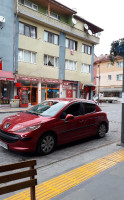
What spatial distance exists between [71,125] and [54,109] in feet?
2.41

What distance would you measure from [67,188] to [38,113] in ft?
9.79

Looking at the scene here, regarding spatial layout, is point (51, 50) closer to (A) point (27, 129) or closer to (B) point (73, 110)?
(B) point (73, 110)

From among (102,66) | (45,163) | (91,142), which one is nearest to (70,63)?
(91,142)

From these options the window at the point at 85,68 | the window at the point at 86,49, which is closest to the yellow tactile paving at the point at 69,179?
the window at the point at 85,68

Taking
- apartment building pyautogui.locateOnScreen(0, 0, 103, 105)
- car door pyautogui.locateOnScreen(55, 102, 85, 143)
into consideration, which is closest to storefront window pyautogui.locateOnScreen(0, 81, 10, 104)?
apartment building pyautogui.locateOnScreen(0, 0, 103, 105)

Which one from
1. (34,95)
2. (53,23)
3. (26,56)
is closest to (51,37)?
(53,23)

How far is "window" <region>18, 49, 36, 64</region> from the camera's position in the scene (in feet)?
65.4

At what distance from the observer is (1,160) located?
4664mm

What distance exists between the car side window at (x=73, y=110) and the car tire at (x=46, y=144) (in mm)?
799

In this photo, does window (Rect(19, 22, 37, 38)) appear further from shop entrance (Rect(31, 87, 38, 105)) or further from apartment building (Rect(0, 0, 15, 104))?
shop entrance (Rect(31, 87, 38, 105))

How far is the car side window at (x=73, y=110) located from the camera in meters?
5.82

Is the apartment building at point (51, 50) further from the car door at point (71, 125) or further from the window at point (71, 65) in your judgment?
the car door at point (71, 125)

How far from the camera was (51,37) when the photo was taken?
22.9 m

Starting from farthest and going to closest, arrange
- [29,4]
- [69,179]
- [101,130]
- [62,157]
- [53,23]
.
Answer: [53,23] < [29,4] < [101,130] < [62,157] < [69,179]
